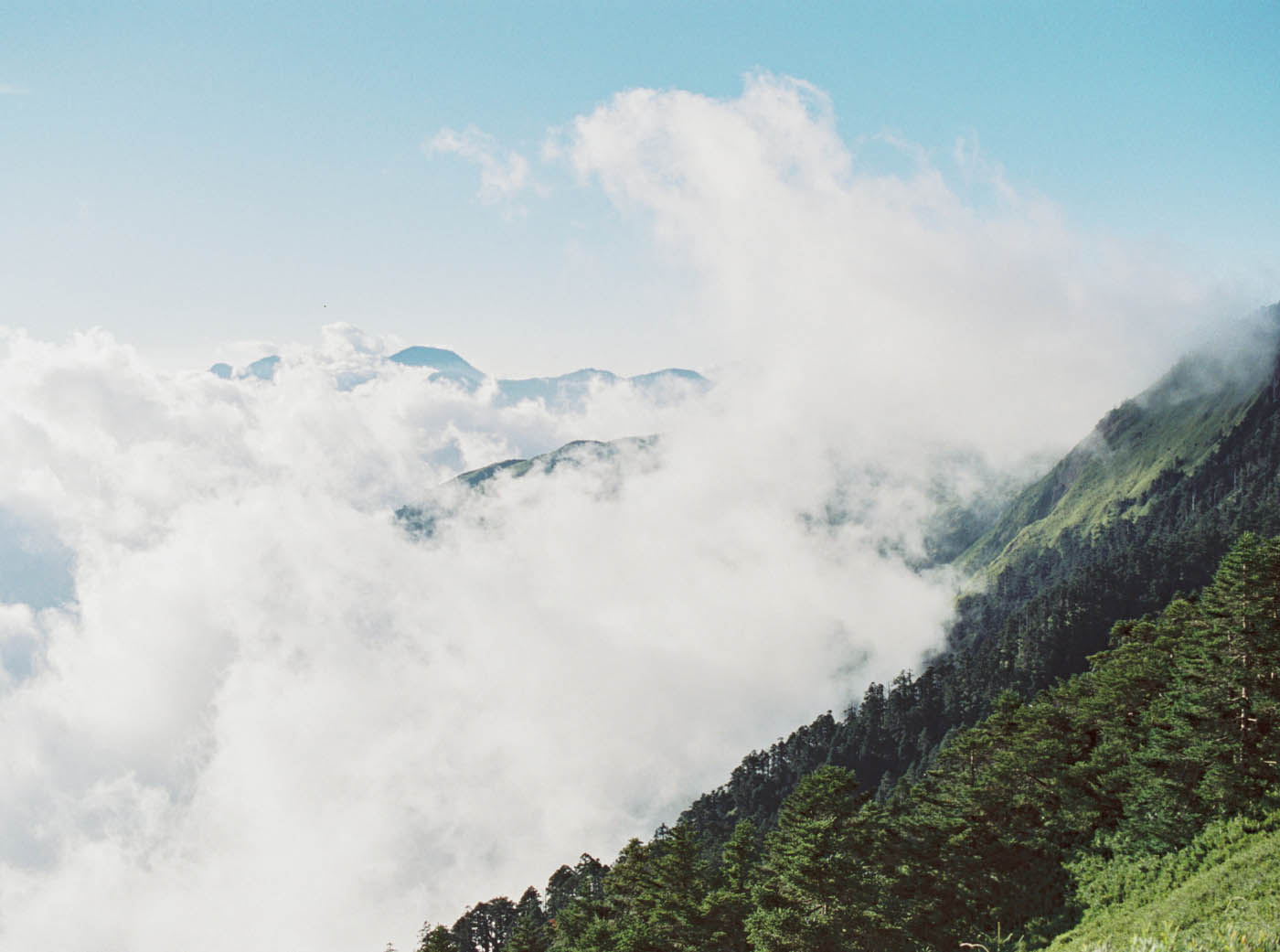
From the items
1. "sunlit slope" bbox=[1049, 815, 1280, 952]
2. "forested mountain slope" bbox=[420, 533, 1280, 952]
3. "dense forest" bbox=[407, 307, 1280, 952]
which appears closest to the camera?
"sunlit slope" bbox=[1049, 815, 1280, 952]

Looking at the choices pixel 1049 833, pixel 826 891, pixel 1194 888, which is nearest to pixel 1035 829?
pixel 1049 833

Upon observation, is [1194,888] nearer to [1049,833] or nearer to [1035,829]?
[1049,833]

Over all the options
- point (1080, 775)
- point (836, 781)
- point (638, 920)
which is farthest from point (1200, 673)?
point (638, 920)

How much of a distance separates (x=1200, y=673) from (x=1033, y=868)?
55.2ft

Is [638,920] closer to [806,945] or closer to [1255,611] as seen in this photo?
[806,945]

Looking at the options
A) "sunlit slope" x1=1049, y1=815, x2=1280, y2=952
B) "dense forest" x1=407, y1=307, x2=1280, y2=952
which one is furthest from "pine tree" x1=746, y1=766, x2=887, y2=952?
"sunlit slope" x1=1049, y1=815, x2=1280, y2=952

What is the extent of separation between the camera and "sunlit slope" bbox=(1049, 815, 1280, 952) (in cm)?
2755

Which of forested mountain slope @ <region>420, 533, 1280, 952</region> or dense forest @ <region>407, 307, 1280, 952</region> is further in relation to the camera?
dense forest @ <region>407, 307, 1280, 952</region>

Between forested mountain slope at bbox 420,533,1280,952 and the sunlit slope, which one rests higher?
forested mountain slope at bbox 420,533,1280,952

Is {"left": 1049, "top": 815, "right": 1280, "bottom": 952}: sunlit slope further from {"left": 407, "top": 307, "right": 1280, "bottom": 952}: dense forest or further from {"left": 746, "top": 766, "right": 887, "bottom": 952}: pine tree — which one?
{"left": 746, "top": 766, "right": 887, "bottom": 952}: pine tree

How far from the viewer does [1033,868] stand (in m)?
47.0

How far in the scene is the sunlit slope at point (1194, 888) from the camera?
27547 millimetres

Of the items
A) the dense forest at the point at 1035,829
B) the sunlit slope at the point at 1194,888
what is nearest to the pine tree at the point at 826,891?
the dense forest at the point at 1035,829

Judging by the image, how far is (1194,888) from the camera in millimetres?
33281
